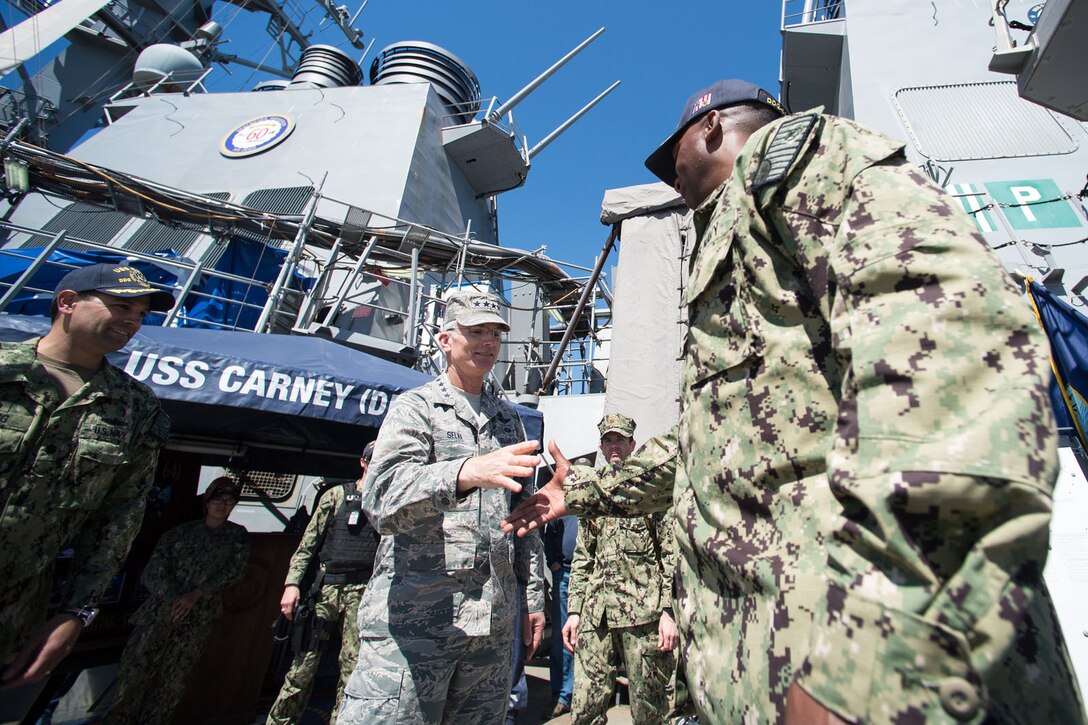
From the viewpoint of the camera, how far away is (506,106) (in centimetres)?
1573

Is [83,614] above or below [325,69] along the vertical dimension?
below

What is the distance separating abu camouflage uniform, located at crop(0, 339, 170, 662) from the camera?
201cm

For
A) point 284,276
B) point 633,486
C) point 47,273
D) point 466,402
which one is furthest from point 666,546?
point 47,273

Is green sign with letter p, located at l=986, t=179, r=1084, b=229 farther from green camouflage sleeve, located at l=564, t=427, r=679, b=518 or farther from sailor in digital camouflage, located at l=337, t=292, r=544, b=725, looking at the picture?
sailor in digital camouflage, located at l=337, t=292, r=544, b=725

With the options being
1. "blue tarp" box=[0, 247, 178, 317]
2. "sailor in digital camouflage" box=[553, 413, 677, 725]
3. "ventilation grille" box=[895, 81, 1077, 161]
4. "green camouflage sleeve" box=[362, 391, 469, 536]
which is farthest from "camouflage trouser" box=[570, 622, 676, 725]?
"ventilation grille" box=[895, 81, 1077, 161]

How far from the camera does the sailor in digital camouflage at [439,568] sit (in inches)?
66.9

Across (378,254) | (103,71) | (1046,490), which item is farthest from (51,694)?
(103,71)

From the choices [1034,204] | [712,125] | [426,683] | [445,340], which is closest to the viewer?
[712,125]

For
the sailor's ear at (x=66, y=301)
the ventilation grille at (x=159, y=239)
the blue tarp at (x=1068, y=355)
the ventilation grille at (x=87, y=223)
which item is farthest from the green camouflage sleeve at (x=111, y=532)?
the ventilation grille at (x=87, y=223)

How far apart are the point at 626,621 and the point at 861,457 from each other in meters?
3.09

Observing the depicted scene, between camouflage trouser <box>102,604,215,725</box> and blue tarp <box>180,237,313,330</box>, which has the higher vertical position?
blue tarp <box>180,237,313,330</box>

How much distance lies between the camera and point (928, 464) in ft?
1.88

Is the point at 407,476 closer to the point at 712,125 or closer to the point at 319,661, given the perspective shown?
the point at 712,125

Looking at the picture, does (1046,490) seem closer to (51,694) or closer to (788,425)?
(788,425)
